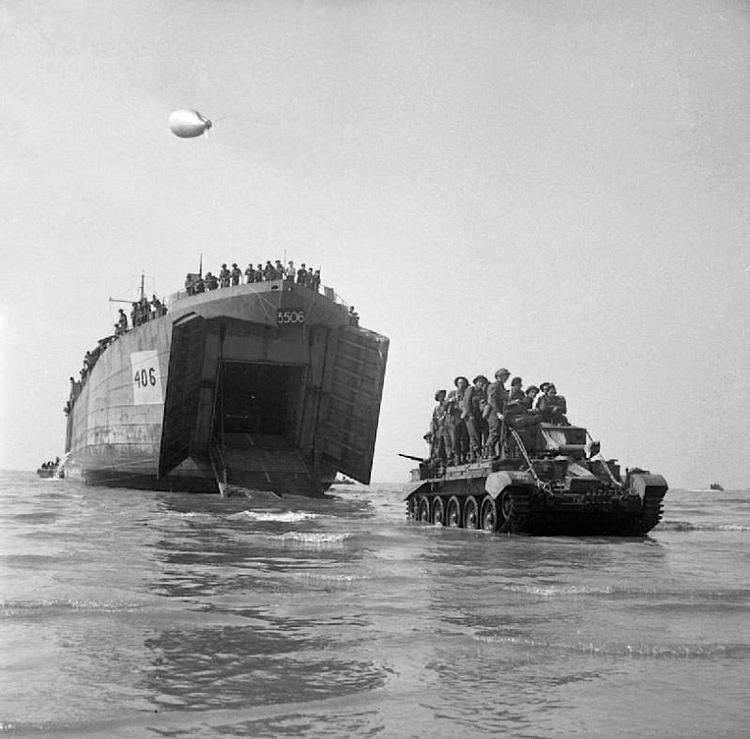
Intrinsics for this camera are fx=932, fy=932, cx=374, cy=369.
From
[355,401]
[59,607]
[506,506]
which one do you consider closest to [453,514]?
[506,506]

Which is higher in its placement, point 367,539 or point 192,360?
point 192,360

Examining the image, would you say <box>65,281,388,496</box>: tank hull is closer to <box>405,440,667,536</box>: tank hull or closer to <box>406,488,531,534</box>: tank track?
<box>406,488,531,534</box>: tank track

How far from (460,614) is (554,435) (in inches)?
414

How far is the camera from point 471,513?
17578 mm

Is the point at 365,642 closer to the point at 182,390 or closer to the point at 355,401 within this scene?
the point at 182,390

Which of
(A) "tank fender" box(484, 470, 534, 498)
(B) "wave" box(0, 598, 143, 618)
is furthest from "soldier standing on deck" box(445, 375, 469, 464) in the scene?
(B) "wave" box(0, 598, 143, 618)

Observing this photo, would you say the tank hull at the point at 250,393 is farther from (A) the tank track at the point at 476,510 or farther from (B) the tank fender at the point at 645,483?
(B) the tank fender at the point at 645,483

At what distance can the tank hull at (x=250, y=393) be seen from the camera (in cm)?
2656

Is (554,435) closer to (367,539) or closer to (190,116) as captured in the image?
(367,539)

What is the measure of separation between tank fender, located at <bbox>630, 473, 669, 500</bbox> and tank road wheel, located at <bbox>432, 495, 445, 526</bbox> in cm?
437

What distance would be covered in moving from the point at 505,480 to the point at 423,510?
5.39m

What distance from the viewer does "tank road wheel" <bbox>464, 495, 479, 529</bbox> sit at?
17.2 meters

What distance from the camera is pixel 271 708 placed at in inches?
169

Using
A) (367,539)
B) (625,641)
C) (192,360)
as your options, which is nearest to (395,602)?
(625,641)
